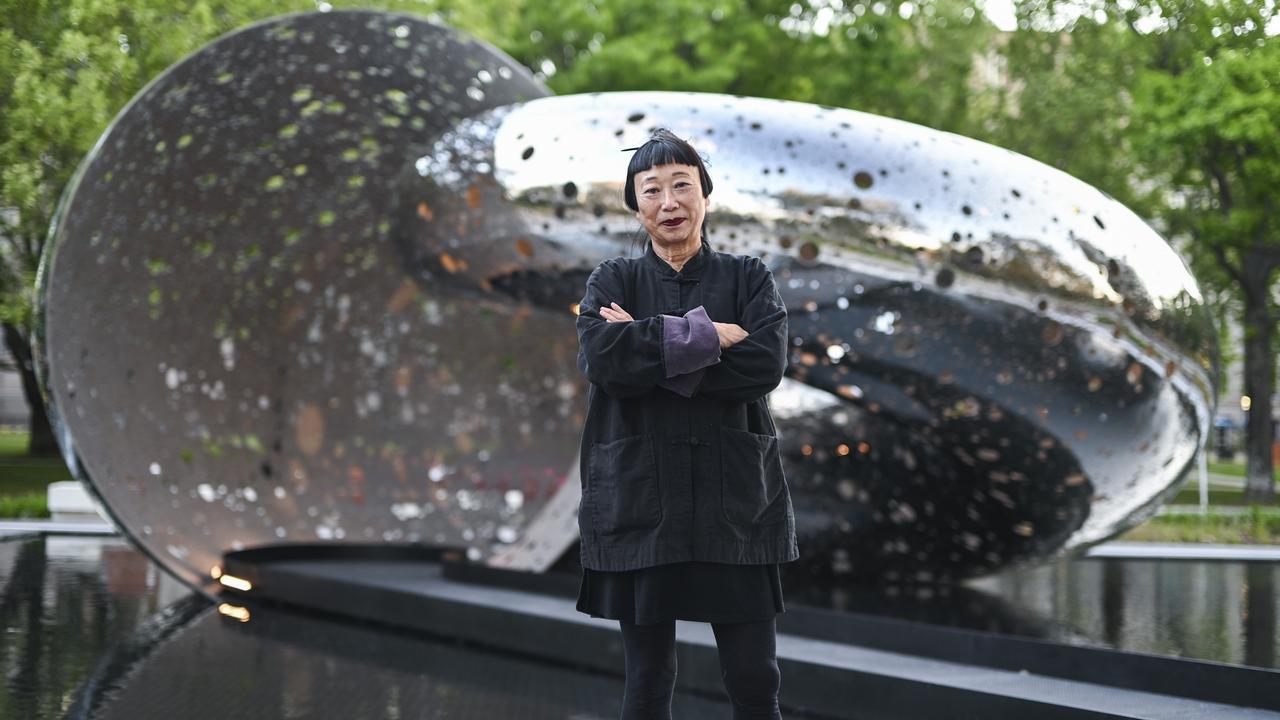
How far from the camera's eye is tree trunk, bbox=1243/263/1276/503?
56.0 ft

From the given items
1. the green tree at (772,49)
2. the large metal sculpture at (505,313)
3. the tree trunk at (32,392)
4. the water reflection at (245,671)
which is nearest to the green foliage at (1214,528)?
the large metal sculpture at (505,313)

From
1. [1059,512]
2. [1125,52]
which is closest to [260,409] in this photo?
[1059,512]

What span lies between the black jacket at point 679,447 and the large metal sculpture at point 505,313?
2799 mm

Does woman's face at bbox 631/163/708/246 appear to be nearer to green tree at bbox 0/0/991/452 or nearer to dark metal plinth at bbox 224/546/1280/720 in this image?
dark metal plinth at bbox 224/546/1280/720

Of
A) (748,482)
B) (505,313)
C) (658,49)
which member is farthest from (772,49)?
(748,482)

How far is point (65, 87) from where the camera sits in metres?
13.2

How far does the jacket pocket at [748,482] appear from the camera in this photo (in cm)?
263

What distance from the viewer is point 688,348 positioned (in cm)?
257

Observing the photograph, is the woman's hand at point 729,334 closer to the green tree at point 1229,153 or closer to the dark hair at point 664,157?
the dark hair at point 664,157

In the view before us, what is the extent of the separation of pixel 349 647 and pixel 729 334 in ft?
13.3

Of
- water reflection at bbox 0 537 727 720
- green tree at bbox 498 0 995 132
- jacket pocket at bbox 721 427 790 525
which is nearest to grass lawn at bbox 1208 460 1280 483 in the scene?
green tree at bbox 498 0 995 132

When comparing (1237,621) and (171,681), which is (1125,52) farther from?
(171,681)

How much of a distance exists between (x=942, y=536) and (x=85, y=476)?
423 cm

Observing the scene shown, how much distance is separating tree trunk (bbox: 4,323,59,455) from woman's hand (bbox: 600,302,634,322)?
55.5 feet
